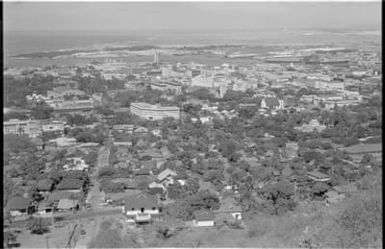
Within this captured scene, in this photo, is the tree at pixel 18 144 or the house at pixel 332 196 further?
the tree at pixel 18 144

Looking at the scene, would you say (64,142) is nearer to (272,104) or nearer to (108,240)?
(272,104)

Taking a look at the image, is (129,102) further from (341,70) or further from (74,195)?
(341,70)

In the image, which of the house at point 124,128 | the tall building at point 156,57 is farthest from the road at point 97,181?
the tall building at point 156,57

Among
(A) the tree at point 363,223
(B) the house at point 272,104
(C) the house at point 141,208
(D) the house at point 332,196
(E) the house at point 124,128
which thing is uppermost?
(A) the tree at point 363,223

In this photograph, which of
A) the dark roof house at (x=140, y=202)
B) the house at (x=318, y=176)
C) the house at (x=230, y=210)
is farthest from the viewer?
the house at (x=318, y=176)

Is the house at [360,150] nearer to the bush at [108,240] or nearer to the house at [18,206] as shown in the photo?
the bush at [108,240]

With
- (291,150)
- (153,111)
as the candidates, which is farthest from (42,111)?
(291,150)

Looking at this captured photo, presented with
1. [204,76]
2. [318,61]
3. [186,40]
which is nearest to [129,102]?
[186,40]

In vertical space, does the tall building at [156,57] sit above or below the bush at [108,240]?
above
